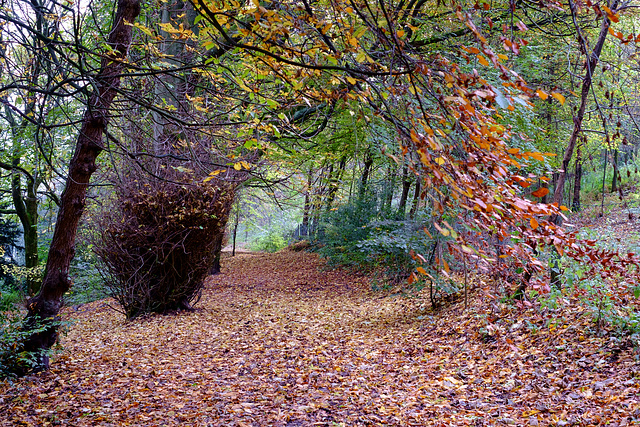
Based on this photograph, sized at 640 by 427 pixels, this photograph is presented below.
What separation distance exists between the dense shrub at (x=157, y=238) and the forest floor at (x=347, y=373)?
1.77 feet

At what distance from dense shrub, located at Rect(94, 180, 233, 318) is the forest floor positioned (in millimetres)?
539

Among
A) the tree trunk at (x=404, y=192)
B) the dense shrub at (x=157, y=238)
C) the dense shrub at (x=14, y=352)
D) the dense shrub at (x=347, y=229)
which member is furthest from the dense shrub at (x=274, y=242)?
the dense shrub at (x=14, y=352)

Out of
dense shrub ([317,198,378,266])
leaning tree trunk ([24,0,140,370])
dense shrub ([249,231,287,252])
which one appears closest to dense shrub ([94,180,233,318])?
leaning tree trunk ([24,0,140,370])

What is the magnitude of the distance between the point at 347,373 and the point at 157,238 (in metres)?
4.00

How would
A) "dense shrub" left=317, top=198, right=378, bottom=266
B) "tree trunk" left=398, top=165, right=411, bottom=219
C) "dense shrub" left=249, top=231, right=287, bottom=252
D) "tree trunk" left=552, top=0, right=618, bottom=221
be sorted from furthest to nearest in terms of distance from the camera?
"dense shrub" left=249, top=231, right=287, bottom=252 < "dense shrub" left=317, top=198, right=378, bottom=266 < "tree trunk" left=398, top=165, right=411, bottom=219 < "tree trunk" left=552, top=0, right=618, bottom=221

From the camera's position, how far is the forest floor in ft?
11.2

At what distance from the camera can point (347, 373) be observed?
4.63 meters

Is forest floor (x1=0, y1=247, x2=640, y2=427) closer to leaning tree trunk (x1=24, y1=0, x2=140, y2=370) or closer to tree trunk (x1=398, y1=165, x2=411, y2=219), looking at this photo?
leaning tree trunk (x1=24, y1=0, x2=140, y2=370)

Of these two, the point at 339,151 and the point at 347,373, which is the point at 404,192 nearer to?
the point at 339,151

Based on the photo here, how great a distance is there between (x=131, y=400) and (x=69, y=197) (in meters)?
2.06

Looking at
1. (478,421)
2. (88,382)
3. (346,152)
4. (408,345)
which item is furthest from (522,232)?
(346,152)

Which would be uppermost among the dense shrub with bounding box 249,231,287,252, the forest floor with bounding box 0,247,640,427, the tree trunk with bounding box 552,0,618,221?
the tree trunk with bounding box 552,0,618,221

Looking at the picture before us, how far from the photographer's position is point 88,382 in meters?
4.41

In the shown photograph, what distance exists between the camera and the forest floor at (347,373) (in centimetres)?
342
